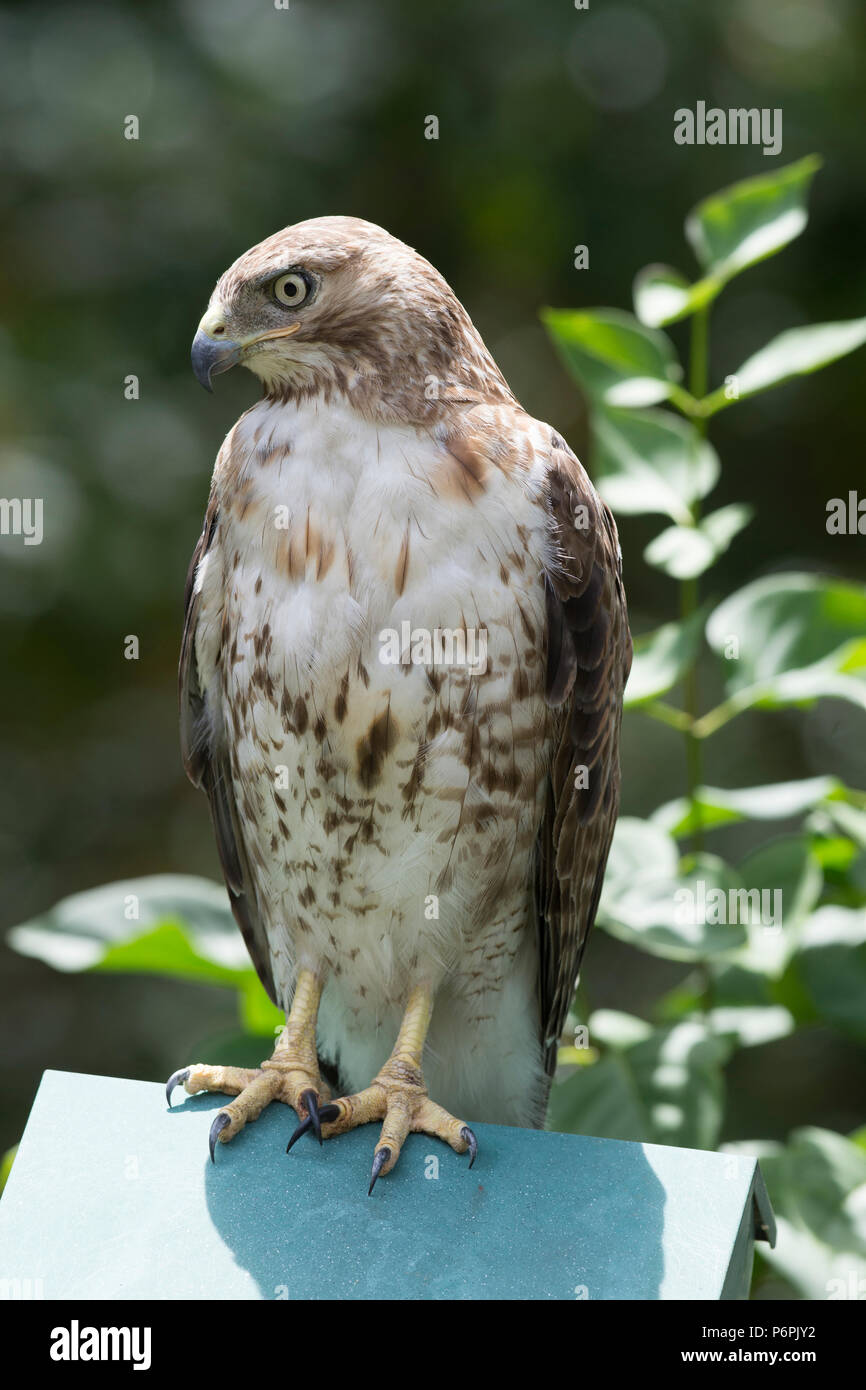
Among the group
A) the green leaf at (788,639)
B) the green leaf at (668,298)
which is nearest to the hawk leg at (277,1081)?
the green leaf at (788,639)

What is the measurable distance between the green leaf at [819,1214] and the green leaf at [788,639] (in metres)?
0.94

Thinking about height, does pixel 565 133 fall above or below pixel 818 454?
above

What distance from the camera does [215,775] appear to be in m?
3.14

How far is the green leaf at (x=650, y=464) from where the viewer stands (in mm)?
3172

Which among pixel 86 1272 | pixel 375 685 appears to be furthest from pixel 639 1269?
pixel 375 685

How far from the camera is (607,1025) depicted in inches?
130

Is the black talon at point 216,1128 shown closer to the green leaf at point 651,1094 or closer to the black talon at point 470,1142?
the black talon at point 470,1142

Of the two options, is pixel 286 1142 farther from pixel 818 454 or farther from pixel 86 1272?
pixel 818 454

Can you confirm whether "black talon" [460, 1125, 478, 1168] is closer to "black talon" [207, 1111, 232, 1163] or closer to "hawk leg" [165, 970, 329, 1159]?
"hawk leg" [165, 970, 329, 1159]

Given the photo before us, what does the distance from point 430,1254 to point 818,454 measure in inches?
163

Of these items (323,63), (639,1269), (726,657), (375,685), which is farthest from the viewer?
(323,63)

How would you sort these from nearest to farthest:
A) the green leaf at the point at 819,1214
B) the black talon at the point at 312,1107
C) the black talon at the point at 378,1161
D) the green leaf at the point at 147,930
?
the black talon at the point at 378,1161
the black talon at the point at 312,1107
the green leaf at the point at 819,1214
the green leaf at the point at 147,930

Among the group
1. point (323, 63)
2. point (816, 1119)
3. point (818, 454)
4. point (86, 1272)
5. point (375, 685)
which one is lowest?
point (816, 1119)

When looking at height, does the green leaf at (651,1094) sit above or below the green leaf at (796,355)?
below
